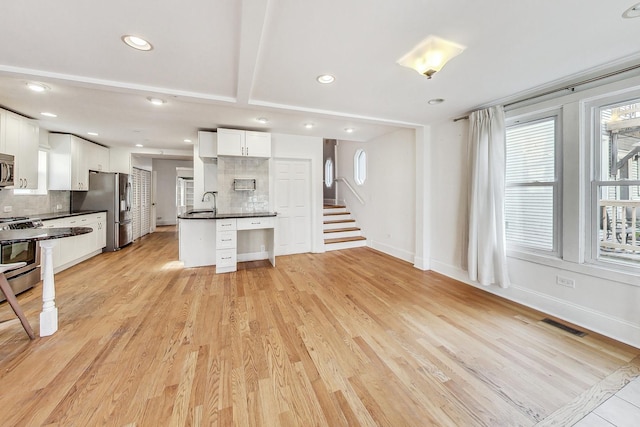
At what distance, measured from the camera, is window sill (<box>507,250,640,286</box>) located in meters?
2.14

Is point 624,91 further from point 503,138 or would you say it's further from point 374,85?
point 374,85

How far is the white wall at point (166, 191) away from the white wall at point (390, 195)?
22.6 ft

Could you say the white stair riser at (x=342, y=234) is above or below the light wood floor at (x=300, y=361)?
above

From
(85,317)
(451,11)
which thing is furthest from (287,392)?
(451,11)

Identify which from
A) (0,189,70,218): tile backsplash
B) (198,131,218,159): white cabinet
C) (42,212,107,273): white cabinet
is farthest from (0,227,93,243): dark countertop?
(198,131,218,159): white cabinet

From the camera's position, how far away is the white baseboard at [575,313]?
2.13 metres

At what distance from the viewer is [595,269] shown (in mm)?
2330

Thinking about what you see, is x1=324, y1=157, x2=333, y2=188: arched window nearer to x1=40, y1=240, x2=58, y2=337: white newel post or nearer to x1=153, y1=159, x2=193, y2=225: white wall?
x1=153, y1=159, x2=193, y2=225: white wall

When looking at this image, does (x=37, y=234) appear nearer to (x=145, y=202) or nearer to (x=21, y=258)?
(x=21, y=258)

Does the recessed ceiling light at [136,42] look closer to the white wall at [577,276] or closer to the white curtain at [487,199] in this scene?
the white curtain at [487,199]

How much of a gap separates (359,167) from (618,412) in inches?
216

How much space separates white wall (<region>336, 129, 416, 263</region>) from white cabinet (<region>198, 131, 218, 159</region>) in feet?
10.8

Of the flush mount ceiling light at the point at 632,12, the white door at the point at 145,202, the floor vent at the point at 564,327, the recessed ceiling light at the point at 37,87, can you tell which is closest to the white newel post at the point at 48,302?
the recessed ceiling light at the point at 37,87

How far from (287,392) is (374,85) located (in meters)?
2.80
